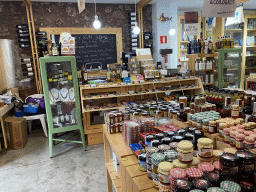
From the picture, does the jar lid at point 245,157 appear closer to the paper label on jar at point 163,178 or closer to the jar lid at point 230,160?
the jar lid at point 230,160

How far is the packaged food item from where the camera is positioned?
1.03m

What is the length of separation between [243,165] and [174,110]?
1138 mm

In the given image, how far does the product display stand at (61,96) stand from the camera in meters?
3.66

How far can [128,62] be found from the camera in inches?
177

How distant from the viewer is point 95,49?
6605 millimetres

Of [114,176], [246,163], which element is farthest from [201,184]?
[114,176]

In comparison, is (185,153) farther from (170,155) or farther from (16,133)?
(16,133)

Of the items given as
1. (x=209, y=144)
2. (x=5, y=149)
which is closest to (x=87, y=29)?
(x=5, y=149)

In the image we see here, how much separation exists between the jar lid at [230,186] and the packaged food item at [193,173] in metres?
0.11

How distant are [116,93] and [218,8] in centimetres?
237

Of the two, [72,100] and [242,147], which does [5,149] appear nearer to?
[72,100]

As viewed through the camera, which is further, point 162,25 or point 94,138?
point 162,25

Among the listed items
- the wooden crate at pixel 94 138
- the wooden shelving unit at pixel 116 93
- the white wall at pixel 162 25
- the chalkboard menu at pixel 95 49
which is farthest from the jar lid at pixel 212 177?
the white wall at pixel 162 25

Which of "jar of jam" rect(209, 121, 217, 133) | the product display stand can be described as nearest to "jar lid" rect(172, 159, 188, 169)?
"jar of jam" rect(209, 121, 217, 133)
